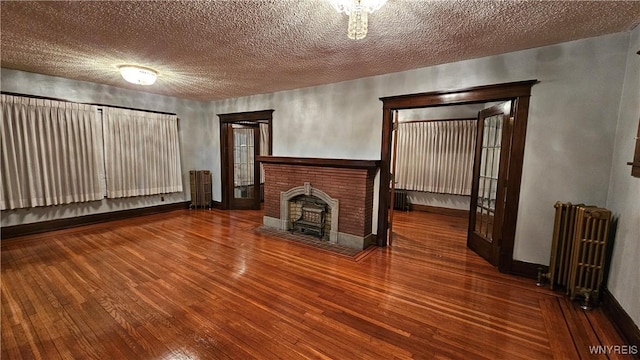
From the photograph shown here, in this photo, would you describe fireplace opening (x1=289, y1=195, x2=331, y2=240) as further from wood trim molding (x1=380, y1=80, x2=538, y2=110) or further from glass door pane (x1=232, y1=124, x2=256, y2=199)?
glass door pane (x1=232, y1=124, x2=256, y2=199)

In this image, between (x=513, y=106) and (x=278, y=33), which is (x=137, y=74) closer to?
(x=278, y=33)

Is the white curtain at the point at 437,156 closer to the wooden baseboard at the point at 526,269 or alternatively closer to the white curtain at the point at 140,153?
the wooden baseboard at the point at 526,269

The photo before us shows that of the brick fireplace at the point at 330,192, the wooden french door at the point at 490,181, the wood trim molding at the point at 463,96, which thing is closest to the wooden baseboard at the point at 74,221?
the brick fireplace at the point at 330,192

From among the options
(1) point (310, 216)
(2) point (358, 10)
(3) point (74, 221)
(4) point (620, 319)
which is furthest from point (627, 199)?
(3) point (74, 221)

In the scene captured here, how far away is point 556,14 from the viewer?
2051 mm

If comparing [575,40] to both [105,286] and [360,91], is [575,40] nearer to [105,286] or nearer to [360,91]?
[360,91]

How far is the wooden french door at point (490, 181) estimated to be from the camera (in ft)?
10.0

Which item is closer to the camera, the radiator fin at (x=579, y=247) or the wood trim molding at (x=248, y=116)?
the radiator fin at (x=579, y=247)

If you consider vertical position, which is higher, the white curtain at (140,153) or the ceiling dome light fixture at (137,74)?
the ceiling dome light fixture at (137,74)

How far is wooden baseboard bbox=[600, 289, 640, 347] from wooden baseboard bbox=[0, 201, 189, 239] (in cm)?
704

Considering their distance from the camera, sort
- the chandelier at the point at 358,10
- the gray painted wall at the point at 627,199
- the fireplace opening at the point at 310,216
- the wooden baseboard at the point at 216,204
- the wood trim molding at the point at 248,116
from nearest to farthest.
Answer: the chandelier at the point at 358,10 → the gray painted wall at the point at 627,199 → the fireplace opening at the point at 310,216 → the wood trim molding at the point at 248,116 → the wooden baseboard at the point at 216,204

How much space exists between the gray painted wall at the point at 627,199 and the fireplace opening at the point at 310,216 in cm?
312

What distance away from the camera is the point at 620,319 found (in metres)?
2.03

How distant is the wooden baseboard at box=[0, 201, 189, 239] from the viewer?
156 inches
